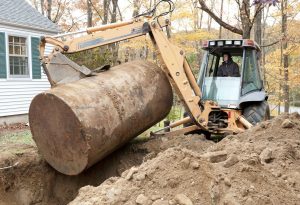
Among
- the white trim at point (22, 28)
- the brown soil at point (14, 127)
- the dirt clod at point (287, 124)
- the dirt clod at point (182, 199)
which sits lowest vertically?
the brown soil at point (14, 127)

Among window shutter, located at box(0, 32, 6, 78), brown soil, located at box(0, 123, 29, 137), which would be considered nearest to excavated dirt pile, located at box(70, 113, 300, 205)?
brown soil, located at box(0, 123, 29, 137)

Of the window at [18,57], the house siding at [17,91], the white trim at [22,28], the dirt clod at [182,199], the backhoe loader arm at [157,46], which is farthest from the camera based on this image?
the window at [18,57]

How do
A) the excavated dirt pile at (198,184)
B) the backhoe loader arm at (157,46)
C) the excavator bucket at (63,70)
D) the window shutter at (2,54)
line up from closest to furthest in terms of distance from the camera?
the excavated dirt pile at (198,184)
the excavator bucket at (63,70)
the backhoe loader arm at (157,46)
the window shutter at (2,54)

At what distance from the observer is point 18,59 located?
13.4 m

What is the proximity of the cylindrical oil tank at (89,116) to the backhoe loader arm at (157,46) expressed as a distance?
1.91 feet

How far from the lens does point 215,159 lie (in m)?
4.53

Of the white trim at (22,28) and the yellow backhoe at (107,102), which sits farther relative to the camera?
the white trim at (22,28)

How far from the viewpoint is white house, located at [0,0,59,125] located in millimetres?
12844

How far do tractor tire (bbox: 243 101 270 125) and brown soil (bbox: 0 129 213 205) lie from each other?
1393 millimetres

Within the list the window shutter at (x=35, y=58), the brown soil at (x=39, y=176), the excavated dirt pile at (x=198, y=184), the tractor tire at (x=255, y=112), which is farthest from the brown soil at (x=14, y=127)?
the excavated dirt pile at (x=198, y=184)

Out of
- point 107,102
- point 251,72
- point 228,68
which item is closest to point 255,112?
point 251,72

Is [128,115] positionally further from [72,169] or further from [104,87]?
[72,169]

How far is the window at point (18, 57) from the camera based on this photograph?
13.2 meters

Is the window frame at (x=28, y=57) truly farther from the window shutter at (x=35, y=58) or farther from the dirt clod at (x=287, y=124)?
the dirt clod at (x=287, y=124)
